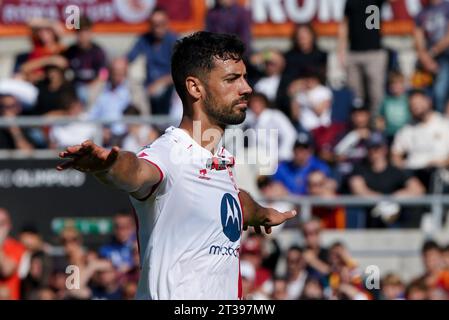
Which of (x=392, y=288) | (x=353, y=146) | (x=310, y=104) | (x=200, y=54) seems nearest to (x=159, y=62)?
(x=310, y=104)

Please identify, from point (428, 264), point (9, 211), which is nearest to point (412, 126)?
point (428, 264)

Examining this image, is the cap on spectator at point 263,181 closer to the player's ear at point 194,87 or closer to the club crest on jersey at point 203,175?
the player's ear at point 194,87

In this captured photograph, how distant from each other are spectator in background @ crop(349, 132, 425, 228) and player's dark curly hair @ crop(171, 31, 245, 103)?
743cm

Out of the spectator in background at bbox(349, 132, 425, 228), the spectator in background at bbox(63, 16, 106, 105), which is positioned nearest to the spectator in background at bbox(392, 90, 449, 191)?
the spectator in background at bbox(349, 132, 425, 228)

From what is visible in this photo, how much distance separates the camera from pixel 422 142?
14.8 m

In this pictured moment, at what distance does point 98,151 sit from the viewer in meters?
5.84

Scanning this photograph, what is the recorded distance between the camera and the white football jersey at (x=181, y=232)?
6.63 metres

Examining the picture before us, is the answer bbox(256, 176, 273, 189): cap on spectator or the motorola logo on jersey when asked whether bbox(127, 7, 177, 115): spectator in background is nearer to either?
bbox(256, 176, 273, 189): cap on spectator

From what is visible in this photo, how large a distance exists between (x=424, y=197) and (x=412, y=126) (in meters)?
1.22

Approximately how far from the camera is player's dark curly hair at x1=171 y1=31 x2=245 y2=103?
697cm

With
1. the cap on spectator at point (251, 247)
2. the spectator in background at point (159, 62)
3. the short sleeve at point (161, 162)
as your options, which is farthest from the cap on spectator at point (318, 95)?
the short sleeve at point (161, 162)

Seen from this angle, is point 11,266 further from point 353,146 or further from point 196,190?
point 196,190

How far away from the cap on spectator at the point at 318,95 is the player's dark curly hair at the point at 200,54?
819 centimetres

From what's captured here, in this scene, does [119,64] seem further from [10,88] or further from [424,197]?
[424,197]
